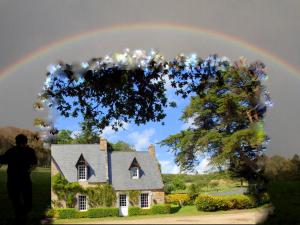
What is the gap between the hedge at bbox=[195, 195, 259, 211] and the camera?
11523 mm

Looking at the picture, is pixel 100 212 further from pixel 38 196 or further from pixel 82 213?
pixel 38 196

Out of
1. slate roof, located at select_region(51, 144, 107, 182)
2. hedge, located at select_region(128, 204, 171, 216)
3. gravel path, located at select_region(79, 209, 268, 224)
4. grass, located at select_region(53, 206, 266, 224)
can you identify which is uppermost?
slate roof, located at select_region(51, 144, 107, 182)

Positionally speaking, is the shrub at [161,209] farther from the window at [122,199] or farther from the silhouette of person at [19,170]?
the silhouette of person at [19,170]

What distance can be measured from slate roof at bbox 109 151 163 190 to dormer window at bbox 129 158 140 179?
7cm

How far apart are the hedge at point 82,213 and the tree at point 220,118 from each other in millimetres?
2408

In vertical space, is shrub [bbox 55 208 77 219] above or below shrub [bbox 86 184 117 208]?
below

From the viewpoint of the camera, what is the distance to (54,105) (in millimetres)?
11969

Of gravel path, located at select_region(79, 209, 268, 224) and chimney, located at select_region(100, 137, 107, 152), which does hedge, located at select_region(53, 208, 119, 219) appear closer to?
gravel path, located at select_region(79, 209, 268, 224)

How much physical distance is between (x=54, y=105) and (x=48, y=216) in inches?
116

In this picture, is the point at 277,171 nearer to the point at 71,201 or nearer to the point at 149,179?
the point at 149,179

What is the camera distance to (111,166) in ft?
35.4

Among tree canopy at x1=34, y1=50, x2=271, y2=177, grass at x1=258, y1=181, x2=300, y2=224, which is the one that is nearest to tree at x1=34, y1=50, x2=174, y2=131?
tree canopy at x1=34, y1=50, x2=271, y2=177

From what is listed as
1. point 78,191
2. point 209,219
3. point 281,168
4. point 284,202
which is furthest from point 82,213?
point 281,168

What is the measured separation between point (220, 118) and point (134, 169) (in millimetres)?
3122
